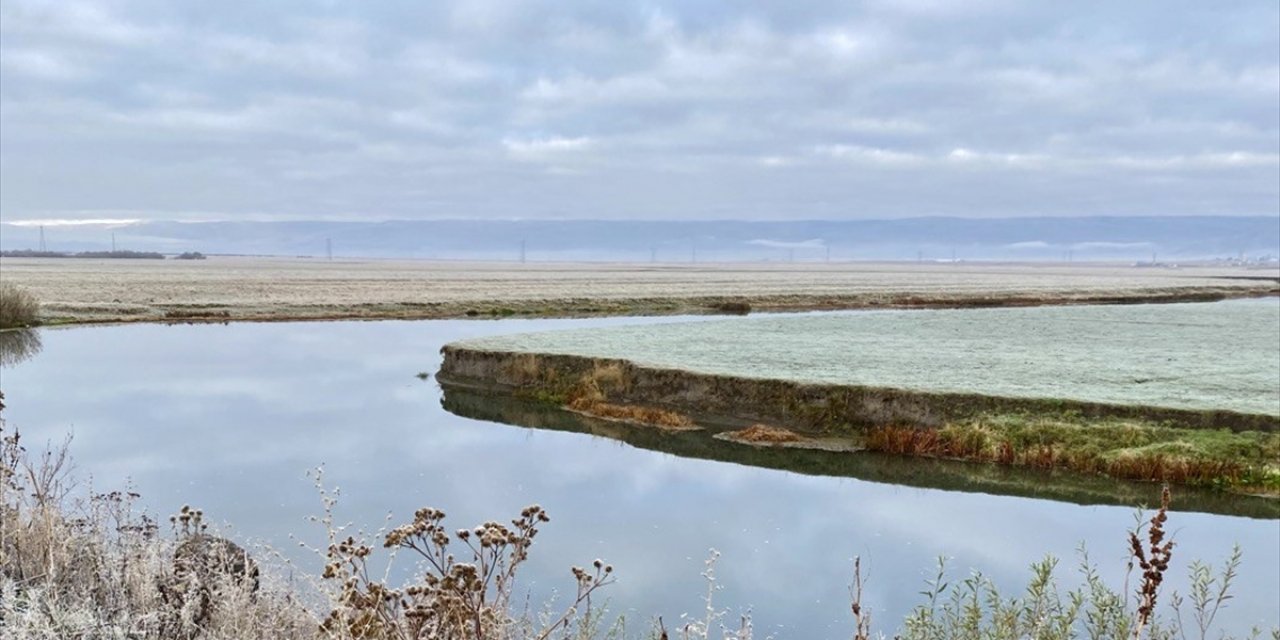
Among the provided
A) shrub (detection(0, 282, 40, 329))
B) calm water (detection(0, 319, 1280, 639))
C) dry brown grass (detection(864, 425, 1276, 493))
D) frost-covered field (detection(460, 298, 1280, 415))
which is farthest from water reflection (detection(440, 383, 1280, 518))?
shrub (detection(0, 282, 40, 329))

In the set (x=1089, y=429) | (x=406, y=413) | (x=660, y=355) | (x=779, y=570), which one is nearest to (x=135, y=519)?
(x=779, y=570)

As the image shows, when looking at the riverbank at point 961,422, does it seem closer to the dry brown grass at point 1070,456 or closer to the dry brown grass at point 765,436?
the dry brown grass at point 1070,456

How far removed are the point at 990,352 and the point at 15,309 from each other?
159ft

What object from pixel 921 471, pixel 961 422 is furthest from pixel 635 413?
pixel 961 422

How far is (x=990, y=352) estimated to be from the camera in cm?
3866

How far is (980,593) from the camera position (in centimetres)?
1459

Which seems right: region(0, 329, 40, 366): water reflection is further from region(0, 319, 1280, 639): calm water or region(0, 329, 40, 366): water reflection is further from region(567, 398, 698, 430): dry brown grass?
region(567, 398, 698, 430): dry brown grass

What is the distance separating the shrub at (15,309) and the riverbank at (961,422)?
35.6 meters

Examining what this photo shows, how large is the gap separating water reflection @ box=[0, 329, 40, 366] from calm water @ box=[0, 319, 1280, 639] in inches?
321

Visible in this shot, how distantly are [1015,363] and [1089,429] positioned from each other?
10957 mm

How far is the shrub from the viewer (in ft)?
177

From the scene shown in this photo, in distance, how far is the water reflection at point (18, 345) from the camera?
40781mm

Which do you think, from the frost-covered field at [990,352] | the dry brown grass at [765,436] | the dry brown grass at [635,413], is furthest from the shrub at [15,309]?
the dry brown grass at [765,436]

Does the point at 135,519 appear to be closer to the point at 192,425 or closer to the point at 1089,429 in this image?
the point at 192,425
